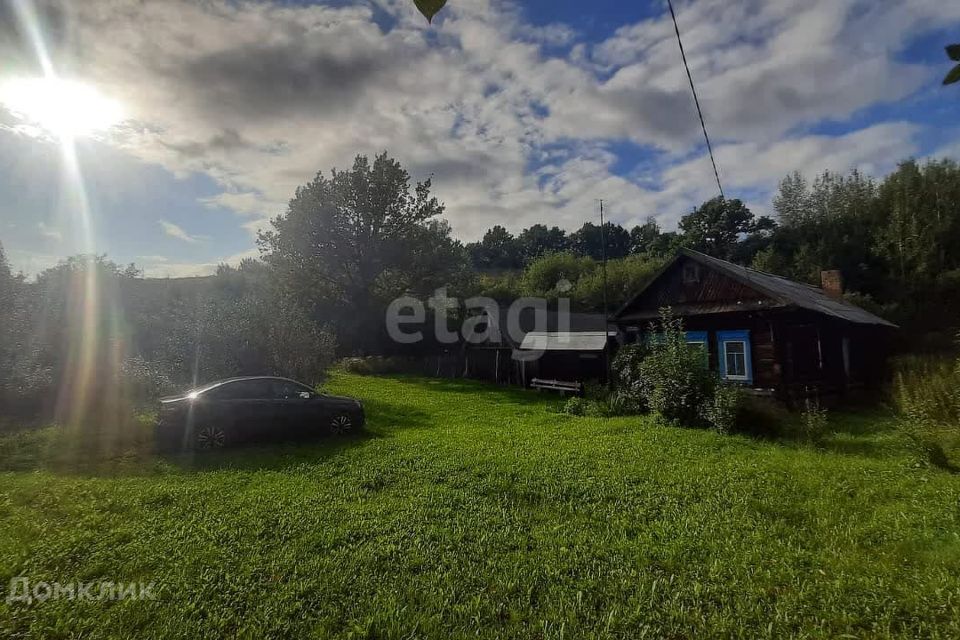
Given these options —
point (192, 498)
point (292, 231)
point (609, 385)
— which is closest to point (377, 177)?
point (292, 231)

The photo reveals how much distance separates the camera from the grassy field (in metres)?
3.60

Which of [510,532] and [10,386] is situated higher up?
[10,386]

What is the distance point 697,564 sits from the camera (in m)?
4.40

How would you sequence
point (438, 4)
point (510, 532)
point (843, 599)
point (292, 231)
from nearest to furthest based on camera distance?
point (438, 4) < point (843, 599) < point (510, 532) < point (292, 231)

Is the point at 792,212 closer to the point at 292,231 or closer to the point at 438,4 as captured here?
the point at 292,231

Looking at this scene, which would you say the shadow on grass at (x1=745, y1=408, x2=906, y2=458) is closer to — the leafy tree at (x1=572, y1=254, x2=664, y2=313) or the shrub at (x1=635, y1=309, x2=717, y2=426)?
the shrub at (x1=635, y1=309, x2=717, y2=426)

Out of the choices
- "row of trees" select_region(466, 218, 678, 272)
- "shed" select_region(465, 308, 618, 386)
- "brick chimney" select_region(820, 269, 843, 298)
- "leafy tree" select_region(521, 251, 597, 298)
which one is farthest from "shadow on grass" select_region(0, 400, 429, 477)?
"row of trees" select_region(466, 218, 678, 272)

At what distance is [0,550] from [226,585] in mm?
2936

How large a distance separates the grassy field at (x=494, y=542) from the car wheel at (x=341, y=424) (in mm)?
1890

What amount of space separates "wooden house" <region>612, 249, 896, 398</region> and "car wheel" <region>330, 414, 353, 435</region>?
442 inches

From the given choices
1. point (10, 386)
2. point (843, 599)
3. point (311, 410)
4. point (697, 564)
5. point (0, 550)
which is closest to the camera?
point (843, 599)

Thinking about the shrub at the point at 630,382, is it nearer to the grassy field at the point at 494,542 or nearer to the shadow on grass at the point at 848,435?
the shadow on grass at the point at 848,435

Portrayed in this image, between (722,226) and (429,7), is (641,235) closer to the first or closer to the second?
(722,226)

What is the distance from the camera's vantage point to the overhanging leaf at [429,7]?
1.40m
